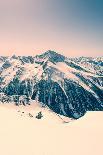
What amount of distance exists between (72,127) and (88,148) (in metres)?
10.1

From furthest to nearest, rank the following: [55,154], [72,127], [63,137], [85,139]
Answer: [72,127] < [63,137] < [85,139] < [55,154]

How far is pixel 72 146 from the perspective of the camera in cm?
3003

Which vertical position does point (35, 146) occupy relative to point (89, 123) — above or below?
below

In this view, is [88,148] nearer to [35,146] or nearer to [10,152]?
[35,146]

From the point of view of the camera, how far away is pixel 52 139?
33.2 m

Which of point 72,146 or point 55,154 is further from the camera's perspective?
point 72,146

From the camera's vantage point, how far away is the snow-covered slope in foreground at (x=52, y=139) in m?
28.2

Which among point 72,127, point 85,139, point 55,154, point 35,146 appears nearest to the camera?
point 55,154

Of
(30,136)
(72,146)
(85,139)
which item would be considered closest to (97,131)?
(85,139)

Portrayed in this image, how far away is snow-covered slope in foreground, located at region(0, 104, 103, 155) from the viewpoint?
2819cm

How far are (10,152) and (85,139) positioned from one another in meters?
9.72

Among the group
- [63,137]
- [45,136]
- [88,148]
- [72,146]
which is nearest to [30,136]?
[45,136]

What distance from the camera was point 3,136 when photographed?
33781mm

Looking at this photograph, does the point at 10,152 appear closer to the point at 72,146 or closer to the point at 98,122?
the point at 72,146
